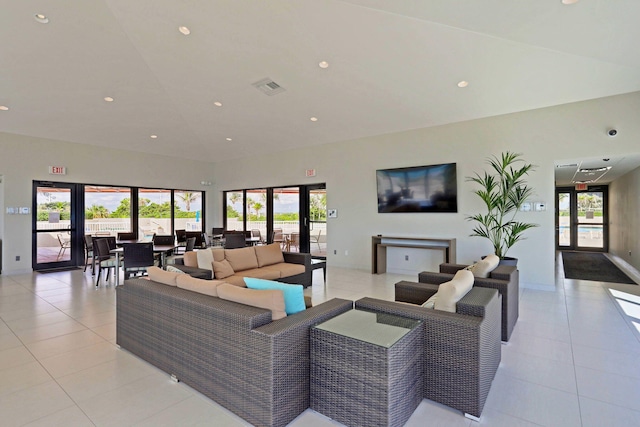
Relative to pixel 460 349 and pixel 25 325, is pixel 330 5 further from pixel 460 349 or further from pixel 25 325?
pixel 25 325

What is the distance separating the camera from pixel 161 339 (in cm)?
263

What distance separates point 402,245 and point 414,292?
130 inches

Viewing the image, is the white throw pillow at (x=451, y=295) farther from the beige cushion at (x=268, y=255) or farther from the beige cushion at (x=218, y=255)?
the beige cushion at (x=268, y=255)

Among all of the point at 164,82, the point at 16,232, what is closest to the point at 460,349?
the point at 164,82

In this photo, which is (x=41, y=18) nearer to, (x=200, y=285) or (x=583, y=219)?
(x=200, y=285)

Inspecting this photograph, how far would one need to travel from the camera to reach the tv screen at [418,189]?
20.5 ft

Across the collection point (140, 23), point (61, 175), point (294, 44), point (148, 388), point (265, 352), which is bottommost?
point (148, 388)

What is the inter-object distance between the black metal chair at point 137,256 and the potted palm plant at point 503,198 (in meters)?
5.89

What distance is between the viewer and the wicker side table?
1.77m

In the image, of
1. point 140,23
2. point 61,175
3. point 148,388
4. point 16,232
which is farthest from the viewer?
point 61,175

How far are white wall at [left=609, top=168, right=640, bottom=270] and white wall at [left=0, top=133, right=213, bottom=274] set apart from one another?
A: 38.1ft

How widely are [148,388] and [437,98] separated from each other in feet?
18.4

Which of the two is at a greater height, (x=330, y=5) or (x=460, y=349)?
(x=330, y=5)

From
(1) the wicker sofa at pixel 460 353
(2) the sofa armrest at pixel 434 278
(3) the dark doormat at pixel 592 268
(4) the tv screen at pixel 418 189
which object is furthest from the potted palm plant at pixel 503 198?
(1) the wicker sofa at pixel 460 353
